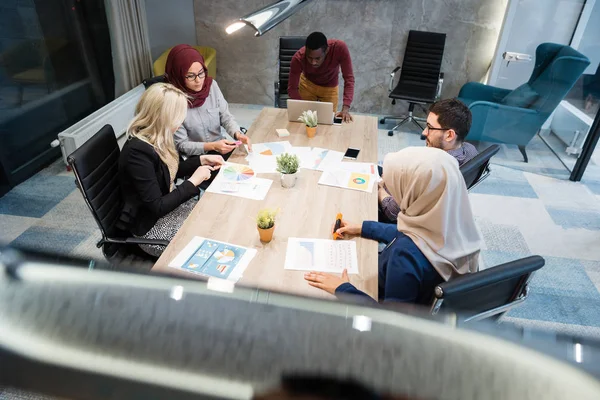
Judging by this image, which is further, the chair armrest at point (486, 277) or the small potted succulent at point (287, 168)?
the small potted succulent at point (287, 168)

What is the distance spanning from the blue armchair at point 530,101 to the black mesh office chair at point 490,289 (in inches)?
124

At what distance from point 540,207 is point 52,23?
5014 millimetres

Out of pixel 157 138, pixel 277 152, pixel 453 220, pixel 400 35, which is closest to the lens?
pixel 453 220

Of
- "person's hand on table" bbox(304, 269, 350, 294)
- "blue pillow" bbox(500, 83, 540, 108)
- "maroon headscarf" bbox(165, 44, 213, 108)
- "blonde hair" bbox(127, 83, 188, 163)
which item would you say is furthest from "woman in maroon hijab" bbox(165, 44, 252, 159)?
"blue pillow" bbox(500, 83, 540, 108)

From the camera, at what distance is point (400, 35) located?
514cm

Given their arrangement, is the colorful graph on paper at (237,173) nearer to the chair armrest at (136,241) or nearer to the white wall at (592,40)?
the chair armrest at (136,241)

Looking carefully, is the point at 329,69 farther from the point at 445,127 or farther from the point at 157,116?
the point at 157,116

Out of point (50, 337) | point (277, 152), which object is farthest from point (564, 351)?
point (277, 152)

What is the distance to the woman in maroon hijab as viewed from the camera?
111 inches

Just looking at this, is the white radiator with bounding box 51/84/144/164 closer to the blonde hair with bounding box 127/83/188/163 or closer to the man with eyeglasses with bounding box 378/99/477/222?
the blonde hair with bounding box 127/83/188/163

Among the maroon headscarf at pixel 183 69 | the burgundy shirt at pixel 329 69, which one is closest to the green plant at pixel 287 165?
the maroon headscarf at pixel 183 69

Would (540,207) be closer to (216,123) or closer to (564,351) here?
(216,123)

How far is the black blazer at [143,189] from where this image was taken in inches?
86.0

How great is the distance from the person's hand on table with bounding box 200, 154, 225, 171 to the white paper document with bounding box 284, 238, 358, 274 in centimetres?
91
